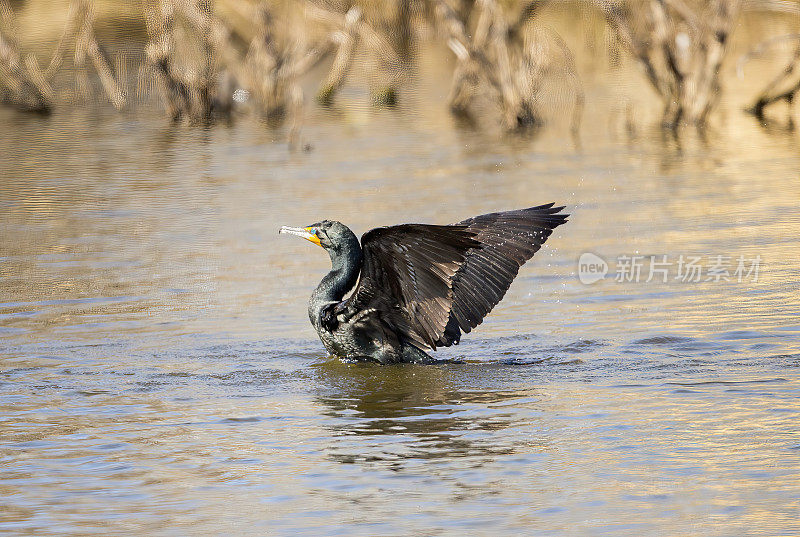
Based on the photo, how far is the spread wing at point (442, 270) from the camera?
23.8 ft

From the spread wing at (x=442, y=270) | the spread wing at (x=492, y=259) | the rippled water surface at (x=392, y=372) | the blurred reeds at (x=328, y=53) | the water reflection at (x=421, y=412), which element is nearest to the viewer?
the rippled water surface at (x=392, y=372)

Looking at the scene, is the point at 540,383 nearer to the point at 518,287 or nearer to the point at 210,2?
the point at 518,287

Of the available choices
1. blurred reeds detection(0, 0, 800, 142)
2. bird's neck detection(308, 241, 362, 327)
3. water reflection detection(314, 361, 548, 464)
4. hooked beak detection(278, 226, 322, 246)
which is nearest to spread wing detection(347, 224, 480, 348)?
bird's neck detection(308, 241, 362, 327)

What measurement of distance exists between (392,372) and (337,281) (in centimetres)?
73

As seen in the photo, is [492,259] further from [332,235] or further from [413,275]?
[332,235]

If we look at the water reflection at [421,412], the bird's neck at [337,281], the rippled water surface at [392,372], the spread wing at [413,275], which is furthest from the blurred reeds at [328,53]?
the water reflection at [421,412]

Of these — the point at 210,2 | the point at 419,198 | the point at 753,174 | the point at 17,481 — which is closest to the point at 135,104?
the point at 210,2

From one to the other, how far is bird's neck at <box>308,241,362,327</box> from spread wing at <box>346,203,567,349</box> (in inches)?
8.4

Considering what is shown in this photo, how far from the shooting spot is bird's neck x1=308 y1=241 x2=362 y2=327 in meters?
8.23

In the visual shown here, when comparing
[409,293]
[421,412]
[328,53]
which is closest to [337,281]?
[409,293]

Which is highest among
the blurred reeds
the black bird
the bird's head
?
the blurred reeds

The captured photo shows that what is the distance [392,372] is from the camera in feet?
26.5

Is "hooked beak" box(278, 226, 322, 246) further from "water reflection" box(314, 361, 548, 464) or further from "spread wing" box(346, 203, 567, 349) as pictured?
"water reflection" box(314, 361, 548, 464)

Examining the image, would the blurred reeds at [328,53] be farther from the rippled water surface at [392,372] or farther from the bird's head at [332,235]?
the bird's head at [332,235]
